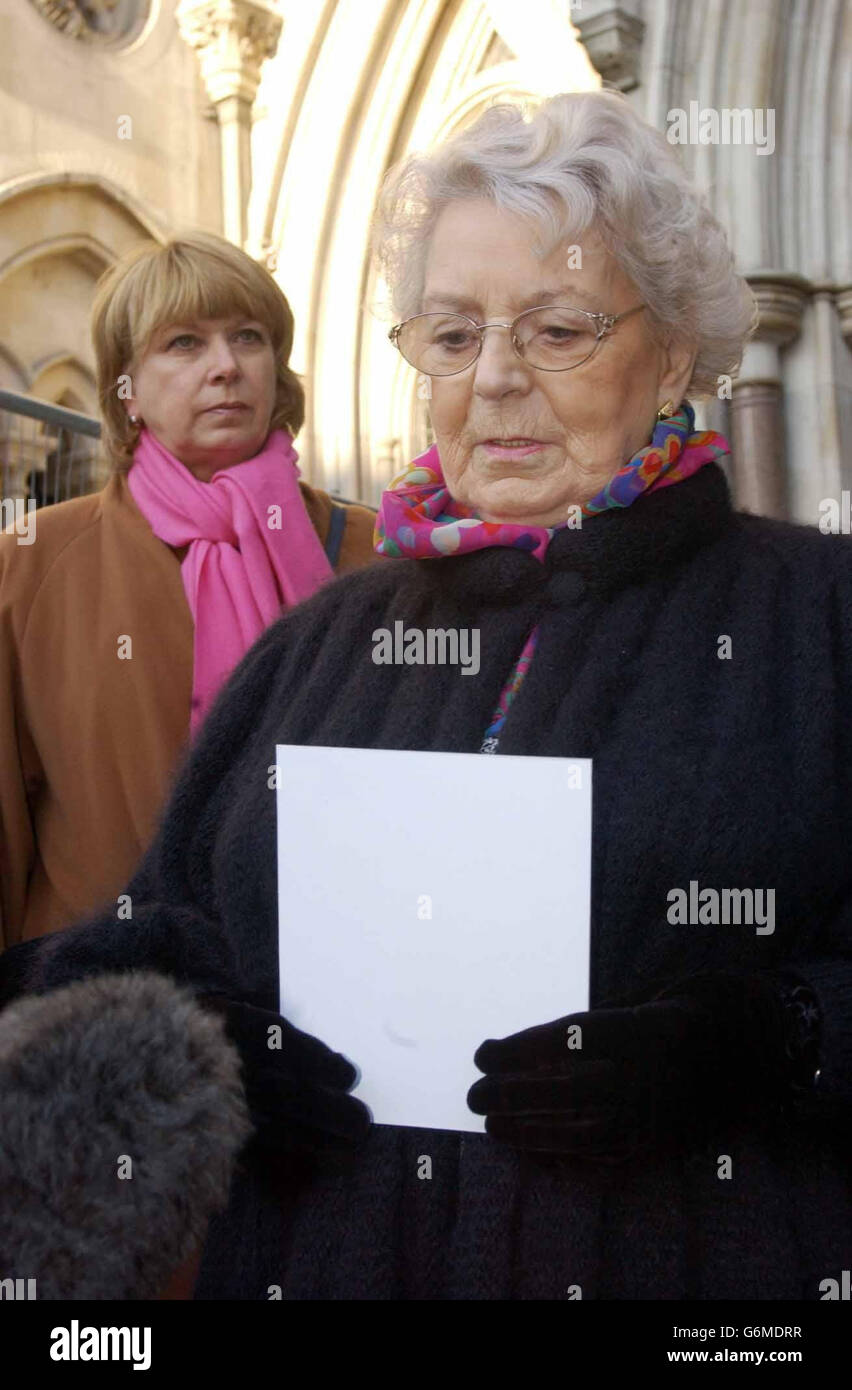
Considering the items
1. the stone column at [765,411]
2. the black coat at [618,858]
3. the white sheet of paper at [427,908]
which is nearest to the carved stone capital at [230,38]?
the stone column at [765,411]

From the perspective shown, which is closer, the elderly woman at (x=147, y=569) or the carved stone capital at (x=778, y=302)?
the elderly woman at (x=147, y=569)

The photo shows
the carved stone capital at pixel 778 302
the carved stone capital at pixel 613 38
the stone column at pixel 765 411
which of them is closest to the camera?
the carved stone capital at pixel 613 38


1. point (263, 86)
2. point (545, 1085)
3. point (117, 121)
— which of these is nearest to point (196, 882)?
point (545, 1085)

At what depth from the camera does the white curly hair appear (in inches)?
63.3

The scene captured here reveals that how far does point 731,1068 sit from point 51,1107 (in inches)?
24.1

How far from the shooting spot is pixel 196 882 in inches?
66.6

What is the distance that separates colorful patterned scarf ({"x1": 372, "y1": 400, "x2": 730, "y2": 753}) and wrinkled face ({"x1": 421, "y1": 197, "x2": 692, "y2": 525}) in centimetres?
3

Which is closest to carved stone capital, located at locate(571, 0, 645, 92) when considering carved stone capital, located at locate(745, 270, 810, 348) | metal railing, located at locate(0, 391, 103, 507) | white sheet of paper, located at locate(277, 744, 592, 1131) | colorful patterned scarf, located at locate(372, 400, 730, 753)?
carved stone capital, located at locate(745, 270, 810, 348)

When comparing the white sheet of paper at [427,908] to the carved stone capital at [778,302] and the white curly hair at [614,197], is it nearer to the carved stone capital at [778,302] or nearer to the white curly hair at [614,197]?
the white curly hair at [614,197]

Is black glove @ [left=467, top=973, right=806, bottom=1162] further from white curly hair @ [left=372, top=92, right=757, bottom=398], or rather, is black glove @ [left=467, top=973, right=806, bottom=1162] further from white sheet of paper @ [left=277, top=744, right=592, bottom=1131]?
white curly hair @ [left=372, top=92, right=757, bottom=398]

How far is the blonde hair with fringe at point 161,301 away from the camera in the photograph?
8.32ft

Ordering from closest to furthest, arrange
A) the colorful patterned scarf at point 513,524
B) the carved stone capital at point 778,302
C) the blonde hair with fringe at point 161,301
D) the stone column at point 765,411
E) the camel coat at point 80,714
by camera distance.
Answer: the colorful patterned scarf at point 513,524
the camel coat at point 80,714
the blonde hair with fringe at point 161,301
the carved stone capital at point 778,302
the stone column at point 765,411

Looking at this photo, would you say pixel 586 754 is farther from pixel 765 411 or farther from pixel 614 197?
pixel 765 411

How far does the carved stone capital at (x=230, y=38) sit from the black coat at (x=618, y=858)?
941cm
